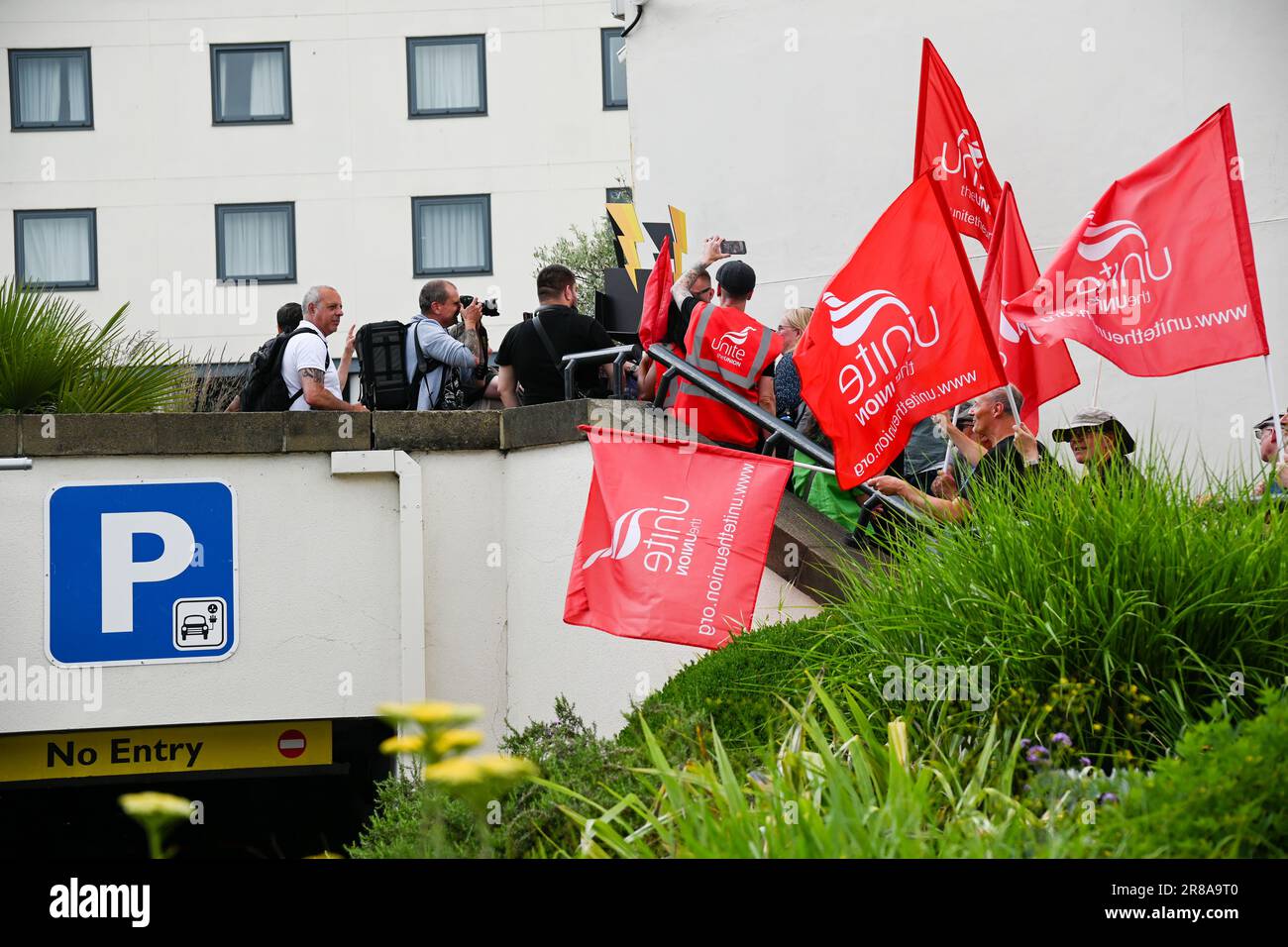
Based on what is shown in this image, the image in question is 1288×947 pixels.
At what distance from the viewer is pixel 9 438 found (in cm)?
953

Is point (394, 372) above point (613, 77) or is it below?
below

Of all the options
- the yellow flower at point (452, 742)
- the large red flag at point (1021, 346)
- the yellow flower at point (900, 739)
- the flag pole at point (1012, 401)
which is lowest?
the yellow flower at point (900, 739)

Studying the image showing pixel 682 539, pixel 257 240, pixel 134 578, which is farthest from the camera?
pixel 257 240

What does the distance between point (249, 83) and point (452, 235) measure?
14.6 ft

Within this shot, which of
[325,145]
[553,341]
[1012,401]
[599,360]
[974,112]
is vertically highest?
[325,145]

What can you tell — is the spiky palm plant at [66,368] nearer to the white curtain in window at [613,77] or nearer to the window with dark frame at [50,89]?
the white curtain in window at [613,77]

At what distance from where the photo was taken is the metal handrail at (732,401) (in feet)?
25.8

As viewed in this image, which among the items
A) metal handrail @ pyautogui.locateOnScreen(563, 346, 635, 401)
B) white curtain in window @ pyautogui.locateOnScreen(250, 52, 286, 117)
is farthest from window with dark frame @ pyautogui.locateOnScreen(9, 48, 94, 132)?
metal handrail @ pyautogui.locateOnScreen(563, 346, 635, 401)

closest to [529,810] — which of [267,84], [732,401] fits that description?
[732,401]

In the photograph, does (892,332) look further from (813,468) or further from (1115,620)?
(1115,620)

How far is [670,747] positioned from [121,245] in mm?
26385

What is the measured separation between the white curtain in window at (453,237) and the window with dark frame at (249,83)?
3133 millimetres

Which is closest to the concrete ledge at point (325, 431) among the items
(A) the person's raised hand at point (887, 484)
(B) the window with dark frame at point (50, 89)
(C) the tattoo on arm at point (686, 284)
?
(C) the tattoo on arm at point (686, 284)
